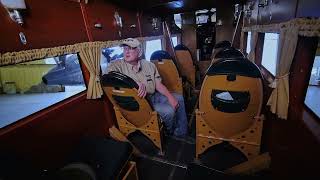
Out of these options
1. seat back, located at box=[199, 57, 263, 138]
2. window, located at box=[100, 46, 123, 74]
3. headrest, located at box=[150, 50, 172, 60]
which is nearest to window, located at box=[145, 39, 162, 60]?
headrest, located at box=[150, 50, 172, 60]

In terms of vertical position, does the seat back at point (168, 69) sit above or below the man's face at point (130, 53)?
below

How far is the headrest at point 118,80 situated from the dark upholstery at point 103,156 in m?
0.58

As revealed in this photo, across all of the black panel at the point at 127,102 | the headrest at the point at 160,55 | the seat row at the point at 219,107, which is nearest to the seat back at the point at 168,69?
the headrest at the point at 160,55

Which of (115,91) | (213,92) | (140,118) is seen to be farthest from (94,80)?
(213,92)

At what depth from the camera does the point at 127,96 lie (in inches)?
80.4

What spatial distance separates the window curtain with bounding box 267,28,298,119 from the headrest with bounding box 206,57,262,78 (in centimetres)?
17

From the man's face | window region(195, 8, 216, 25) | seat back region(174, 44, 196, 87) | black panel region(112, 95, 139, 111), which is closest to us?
black panel region(112, 95, 139, 111)

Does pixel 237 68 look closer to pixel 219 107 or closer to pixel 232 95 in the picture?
pixel 232 95

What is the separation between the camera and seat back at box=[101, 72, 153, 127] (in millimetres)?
1915

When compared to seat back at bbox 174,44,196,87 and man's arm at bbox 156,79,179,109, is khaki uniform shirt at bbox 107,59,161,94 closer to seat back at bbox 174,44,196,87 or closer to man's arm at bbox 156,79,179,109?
man's arm at bbox 156,79,179,109

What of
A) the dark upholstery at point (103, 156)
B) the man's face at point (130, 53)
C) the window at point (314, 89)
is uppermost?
the man's face at point (130, 53)

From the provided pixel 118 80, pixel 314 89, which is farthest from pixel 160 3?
pixel 314 89

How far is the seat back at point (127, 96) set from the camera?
6.28 feet

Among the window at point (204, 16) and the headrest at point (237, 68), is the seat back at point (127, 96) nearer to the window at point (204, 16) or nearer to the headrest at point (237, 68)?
the headrest at point (237, 68)
